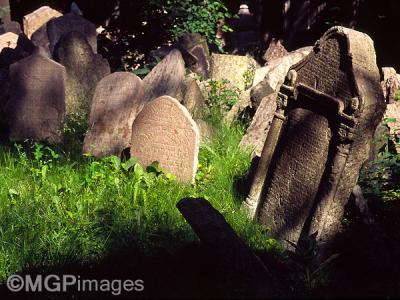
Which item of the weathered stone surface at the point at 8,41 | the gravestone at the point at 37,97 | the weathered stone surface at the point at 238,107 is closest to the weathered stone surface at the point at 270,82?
the weathered stone surface at the point at 238,107

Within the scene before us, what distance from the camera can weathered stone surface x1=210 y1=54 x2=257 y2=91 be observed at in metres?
8.34

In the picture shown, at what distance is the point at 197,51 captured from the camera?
9.52 m

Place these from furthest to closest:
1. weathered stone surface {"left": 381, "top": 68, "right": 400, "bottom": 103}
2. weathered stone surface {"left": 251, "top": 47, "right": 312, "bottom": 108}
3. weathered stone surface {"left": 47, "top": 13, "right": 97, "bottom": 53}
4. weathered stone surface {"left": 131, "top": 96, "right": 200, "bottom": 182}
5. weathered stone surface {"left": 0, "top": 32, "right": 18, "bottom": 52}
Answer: weathered stone surface {"left": 0, "top": 32, "right": 18, "bottom": 52} < weathered stone surface {"left": 47, "top": 13, "right": 97, "bottom": 53} < weathered stone surface {"left": 251, "top": 47, "right": 312, "bottom": 108} < weathered stone surface {"left": 381, "top": 68, "right": 400, "bottom": 103} < weathered stone surface {"left": 131, "top": 96, "right": 200, "bottom": 182}

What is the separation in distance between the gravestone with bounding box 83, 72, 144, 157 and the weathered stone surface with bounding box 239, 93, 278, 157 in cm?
122

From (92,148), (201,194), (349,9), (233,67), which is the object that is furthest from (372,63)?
(349,9)

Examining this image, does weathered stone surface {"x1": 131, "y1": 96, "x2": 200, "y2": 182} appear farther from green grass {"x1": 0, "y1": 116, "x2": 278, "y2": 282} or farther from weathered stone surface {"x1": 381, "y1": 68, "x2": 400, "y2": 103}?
weathered stone surface {"x1": 381, "y1": 68, "x2": 400, "y2": 103}

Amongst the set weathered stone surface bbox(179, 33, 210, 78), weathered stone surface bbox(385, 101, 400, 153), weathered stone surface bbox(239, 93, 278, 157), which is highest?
weathered stone surface bbox(385, 101, 400, 153)

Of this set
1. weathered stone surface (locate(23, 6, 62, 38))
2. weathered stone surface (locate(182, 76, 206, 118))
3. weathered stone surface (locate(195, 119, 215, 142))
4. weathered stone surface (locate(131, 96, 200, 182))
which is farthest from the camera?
weathered stone surface (locate(23, 6, 62, 38))

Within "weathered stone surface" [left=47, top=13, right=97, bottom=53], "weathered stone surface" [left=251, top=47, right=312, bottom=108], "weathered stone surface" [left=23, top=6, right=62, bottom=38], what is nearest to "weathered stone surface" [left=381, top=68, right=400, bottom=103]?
"weathered stone surface" [left=251, top=47, right=312, bottom=108]

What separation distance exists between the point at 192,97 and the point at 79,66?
74.5 inches

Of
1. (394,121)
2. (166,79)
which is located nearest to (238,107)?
(166,79)

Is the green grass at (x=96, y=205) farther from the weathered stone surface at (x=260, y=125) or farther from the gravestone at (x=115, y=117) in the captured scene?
the gravestone at (x=115, y=117)

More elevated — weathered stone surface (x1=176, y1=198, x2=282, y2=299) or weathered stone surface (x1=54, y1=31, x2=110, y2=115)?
weathered stone surface (x1=176, y1=198, x2=282, y2=299)

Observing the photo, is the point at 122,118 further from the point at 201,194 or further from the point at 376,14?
the point at 376,14
